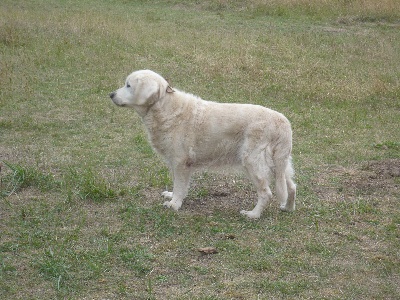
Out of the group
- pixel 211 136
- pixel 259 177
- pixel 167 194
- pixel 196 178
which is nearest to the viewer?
pixel 259 177

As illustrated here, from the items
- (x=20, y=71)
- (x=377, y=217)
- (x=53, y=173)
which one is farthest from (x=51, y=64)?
(x=377, y=217)

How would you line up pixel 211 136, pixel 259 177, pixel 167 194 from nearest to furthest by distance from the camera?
pixel 259 177 → pixel 211 136 → pixel 167 194

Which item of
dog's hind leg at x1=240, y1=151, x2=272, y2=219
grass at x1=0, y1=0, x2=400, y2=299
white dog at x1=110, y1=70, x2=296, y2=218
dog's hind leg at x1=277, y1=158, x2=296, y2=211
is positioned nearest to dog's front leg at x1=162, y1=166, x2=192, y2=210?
white dog at x1=110, y1=70, x2=296, y2=218

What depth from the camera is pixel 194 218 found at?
6.13 meters

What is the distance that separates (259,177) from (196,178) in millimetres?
1262

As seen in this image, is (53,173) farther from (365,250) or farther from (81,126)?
(365,250)

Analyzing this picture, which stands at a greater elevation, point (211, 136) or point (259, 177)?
point (211, 136)

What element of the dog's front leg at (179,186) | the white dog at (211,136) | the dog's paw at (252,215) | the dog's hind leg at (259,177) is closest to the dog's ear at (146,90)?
the white dog at (211,136)

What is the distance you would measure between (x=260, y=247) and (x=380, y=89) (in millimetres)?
6384

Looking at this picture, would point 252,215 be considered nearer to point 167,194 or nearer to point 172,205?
point 172,205

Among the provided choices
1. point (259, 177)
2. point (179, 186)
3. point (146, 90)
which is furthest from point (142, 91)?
point (259, 177)

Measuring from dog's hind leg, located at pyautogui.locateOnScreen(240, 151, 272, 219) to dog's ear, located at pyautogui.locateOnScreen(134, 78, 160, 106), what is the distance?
1053mm

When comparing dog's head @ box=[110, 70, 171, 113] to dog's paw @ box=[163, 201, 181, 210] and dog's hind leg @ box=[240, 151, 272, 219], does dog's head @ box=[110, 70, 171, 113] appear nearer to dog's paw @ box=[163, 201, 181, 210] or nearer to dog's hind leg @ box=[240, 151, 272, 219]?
dog's paw @ box=[163, 201, 181, 210]

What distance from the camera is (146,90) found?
20.7 ft
